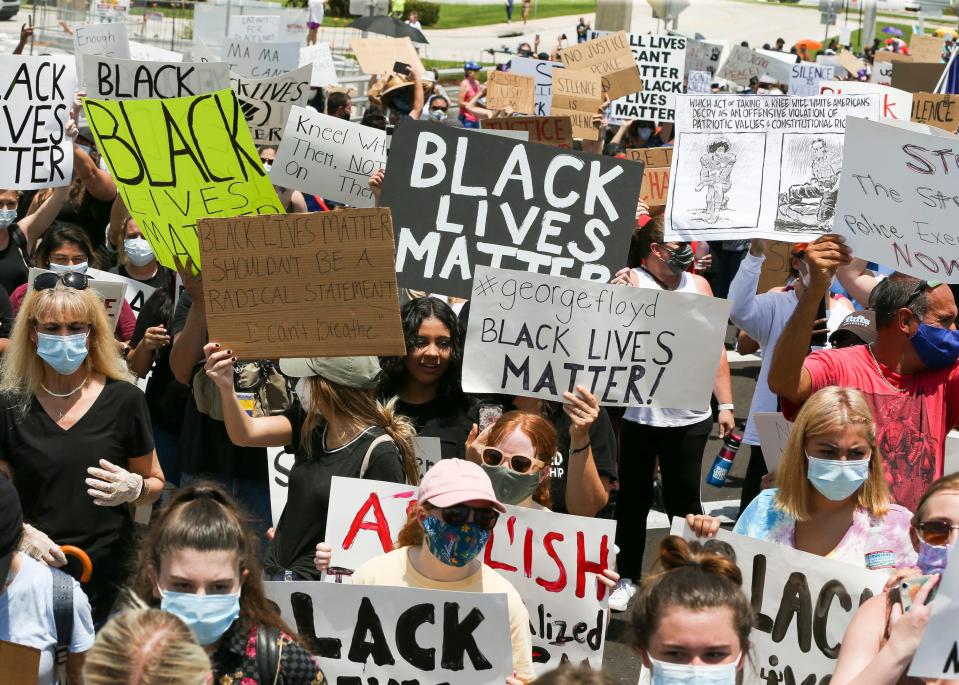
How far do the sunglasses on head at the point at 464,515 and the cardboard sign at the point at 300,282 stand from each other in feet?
3.62

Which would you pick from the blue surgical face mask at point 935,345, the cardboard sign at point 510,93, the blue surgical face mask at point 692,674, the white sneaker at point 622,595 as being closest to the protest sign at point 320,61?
the cardboard sign at point 510,93

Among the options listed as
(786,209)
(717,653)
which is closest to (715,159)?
(786,209)

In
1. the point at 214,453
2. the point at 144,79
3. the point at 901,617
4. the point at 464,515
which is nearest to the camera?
the point at 901,617

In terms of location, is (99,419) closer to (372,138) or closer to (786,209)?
(786,209)

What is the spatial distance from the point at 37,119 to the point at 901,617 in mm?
6149

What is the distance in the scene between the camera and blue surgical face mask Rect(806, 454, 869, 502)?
4.16 m

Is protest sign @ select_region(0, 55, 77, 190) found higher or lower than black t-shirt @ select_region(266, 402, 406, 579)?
higher

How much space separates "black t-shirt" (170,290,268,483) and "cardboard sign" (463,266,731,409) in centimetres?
116

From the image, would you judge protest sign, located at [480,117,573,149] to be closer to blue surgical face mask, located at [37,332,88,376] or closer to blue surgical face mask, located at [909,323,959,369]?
blue surgical face mask, located at [909,323,959,369]

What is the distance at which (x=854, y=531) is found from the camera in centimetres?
421

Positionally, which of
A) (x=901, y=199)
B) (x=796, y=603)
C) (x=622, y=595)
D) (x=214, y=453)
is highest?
(x=901, y=199)

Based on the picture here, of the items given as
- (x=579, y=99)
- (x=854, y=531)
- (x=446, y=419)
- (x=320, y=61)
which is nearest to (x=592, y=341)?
(x=446, y=419)

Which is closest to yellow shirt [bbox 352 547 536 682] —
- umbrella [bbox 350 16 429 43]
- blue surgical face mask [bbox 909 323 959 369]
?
blue surgical face mask [bbox 909 323 959 369]

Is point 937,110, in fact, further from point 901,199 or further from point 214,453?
point 214,453
